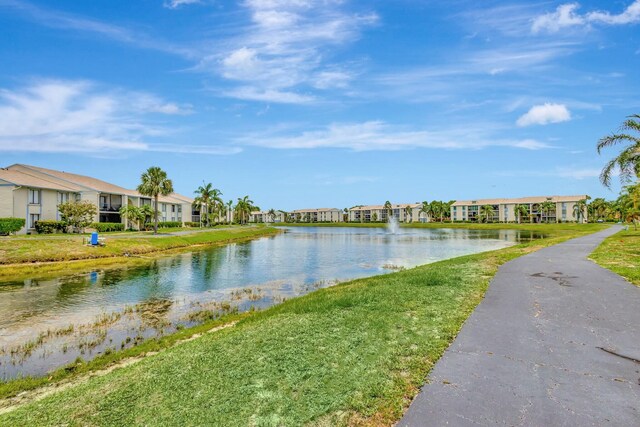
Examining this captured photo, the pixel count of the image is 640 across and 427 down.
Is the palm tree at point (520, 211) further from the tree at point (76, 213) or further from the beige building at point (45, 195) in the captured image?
the tree at point (76, 213)

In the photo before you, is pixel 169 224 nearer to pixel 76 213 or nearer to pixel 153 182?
pixel 153 182

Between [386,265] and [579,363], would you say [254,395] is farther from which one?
[386,265]

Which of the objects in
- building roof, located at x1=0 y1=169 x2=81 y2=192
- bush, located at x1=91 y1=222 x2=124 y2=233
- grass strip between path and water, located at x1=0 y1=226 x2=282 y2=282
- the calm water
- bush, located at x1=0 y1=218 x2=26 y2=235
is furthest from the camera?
bush, located at x1=91 y1=222 x2=124 y2=233

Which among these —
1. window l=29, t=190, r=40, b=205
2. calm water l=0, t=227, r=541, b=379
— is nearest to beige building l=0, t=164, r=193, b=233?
window l=29, t=190, r=40, b=205

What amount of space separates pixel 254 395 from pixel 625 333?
8346 millimetres

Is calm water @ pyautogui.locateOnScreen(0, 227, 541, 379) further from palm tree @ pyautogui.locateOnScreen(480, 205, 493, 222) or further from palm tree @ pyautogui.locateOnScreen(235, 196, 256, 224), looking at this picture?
palm tree @ pyautogui.locateOnScreen(480, 205, 493, 222)

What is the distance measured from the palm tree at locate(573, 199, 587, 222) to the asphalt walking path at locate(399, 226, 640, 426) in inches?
6543

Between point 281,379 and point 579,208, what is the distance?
179 meters

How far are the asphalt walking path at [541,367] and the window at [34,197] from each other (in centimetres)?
5821

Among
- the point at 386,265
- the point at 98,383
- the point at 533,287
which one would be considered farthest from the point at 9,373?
the point at 386,265

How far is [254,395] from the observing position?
6047mm

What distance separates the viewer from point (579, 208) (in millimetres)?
148750

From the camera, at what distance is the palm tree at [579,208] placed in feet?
483

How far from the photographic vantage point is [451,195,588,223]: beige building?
156625 mm
